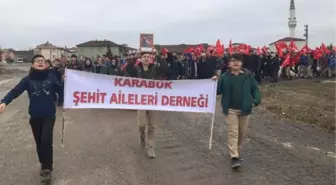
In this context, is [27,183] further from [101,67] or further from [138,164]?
[101,67]

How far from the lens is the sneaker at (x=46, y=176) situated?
6.13m

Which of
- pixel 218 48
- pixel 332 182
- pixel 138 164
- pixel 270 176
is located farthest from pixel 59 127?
pixel 218 48

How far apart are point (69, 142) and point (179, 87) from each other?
101 inches

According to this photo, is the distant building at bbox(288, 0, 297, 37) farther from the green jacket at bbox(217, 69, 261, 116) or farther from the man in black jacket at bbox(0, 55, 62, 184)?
the man in black jacket at bbox(0, 55, 62, 184)

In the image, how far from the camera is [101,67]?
1661cm

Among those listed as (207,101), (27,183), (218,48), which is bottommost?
(27,183)

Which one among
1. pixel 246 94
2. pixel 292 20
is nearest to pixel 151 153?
pixel 246 94

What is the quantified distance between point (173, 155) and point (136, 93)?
4.21 feet

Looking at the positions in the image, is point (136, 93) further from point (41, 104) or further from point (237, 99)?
point (41, 104)

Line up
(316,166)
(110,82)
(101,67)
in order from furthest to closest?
(101,67)
(110,82)
(316,166)

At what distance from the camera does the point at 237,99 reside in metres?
6.92

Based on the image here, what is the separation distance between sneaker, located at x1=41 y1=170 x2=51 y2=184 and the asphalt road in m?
0.13

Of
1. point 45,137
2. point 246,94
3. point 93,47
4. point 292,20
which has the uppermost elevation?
point 292,20

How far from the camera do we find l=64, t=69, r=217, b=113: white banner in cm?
769
